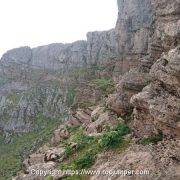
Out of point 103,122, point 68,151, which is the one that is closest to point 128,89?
point 103,122

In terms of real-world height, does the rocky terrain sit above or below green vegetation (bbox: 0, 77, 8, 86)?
above

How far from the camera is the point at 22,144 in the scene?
107 metres

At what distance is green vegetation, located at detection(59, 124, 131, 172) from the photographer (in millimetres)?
31375

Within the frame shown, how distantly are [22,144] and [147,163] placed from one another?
83.2 m

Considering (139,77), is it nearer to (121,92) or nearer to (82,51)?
(121,92)

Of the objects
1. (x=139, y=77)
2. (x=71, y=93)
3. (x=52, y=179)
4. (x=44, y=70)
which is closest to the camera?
(x=52, y=179)

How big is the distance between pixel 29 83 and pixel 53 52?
16.2 meters

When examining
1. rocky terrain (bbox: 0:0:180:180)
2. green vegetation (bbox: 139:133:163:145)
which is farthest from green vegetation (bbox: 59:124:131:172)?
green vegetation (bbox: 139:133:163:145)

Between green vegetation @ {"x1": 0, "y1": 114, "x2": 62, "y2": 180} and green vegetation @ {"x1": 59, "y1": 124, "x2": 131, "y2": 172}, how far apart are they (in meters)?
40.2

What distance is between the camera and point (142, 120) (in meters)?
31.1

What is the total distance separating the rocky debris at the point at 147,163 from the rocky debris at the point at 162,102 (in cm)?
125

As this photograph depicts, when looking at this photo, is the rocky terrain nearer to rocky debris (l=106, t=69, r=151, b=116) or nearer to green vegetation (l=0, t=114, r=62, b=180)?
rocky debris (l=106, t=69, r=151, b=116)

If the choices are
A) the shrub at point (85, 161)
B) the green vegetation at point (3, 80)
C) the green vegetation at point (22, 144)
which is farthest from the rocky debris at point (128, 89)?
the green vegetation at point (3, 80)

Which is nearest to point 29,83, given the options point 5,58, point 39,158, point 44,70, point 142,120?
point 44,70
